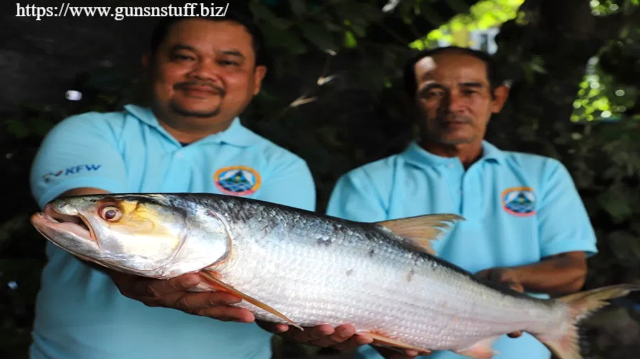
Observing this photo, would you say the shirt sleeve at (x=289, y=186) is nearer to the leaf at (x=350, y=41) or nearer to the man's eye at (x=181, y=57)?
the man's eye at (x=181, y=57)

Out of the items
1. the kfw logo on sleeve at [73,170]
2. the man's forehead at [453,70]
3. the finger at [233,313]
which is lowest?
the finger at [233,313]

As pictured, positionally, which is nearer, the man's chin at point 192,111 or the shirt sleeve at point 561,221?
the man's chin at point 192,111

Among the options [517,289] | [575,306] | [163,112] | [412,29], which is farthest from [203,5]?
[575,306]

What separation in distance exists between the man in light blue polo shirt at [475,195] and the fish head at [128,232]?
0.93 m

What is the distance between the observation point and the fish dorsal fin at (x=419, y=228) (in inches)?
70.7

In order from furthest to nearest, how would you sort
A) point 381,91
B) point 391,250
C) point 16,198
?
point 381,91 → point 16,198 → point 391,250

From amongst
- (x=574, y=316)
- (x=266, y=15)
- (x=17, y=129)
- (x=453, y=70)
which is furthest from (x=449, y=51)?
(x=17, y=129)

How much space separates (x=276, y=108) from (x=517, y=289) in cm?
165

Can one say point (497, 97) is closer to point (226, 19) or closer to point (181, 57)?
point (226, 19)

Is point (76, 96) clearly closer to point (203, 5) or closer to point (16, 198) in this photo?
point (16, 198)

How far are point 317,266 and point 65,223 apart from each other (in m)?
0.62

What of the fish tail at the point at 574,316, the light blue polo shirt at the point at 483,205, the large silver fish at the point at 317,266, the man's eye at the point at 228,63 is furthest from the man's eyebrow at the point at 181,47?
the fish tail at the point at 574,316

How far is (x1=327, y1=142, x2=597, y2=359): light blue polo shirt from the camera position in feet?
7.50

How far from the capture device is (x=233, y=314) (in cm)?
156
